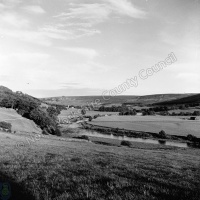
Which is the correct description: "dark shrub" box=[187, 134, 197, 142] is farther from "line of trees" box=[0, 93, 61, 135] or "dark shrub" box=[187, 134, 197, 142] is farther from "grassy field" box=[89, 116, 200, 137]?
"line of trees" box=[0, 93, 61, 135]

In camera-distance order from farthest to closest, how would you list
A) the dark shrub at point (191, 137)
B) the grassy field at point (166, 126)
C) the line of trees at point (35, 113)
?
the line of trees at point (35, 113)
the grassy field at point (166, 126)
the dark shrub at point (191, 137)

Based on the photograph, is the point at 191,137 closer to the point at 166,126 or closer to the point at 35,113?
the point at 166,126

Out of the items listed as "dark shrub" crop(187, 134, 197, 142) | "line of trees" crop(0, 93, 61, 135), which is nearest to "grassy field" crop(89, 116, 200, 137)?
"dark shrub" crop(187, 134, 197, 142)

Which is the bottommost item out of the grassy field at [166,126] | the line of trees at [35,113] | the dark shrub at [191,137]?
the dark shrub at [191,137]

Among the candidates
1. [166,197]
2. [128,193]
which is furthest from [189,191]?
[128,193]

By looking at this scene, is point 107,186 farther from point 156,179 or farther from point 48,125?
point 48,125

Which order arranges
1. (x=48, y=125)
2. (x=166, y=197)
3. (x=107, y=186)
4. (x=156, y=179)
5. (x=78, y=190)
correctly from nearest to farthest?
(x=166, y=197) → (x=78, y=190) → (x=107, y=186) → (x=156, y=179) → (x=48, y=125)

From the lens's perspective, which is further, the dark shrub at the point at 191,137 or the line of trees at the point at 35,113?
the line of trees at the point at 35,113

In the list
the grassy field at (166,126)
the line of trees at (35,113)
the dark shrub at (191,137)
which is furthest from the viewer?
the line of trees at (35,113)

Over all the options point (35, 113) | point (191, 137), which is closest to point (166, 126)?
point (191, 137)

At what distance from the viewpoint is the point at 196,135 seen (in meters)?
78.6

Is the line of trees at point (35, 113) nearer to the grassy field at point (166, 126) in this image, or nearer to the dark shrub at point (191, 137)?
the grassy field at point (166, 126)

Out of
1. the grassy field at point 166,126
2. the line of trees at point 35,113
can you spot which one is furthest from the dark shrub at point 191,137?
the line of trees at point 35,113

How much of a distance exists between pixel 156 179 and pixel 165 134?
77176mm
